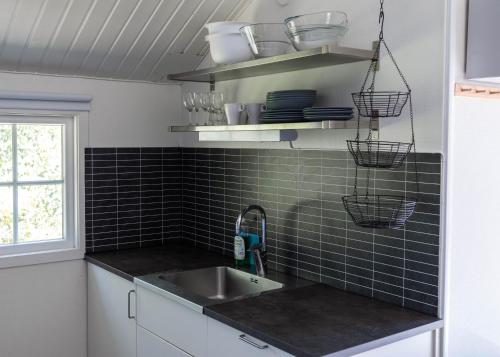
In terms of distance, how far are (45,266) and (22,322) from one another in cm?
32

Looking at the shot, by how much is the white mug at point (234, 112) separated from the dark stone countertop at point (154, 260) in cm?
78

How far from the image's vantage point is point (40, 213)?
334cm

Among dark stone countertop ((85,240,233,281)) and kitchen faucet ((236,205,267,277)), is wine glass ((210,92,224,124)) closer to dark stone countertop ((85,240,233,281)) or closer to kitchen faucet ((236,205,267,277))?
kitchen faucet ((236,205,267,277))

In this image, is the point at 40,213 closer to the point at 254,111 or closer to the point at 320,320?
the point at 254,111

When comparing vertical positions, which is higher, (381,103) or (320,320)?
(381,103)

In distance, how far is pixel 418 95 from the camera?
225 centimetres

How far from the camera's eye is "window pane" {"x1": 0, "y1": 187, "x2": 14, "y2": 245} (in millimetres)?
3209

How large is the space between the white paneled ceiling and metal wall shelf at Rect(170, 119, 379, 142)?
50 cm

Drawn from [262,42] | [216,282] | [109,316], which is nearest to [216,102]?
[262,42]

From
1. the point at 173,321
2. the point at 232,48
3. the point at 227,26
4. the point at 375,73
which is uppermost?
the point at 227,26

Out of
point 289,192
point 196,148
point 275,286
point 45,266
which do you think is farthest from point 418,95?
point 45,266

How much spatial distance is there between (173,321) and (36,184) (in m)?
1.27

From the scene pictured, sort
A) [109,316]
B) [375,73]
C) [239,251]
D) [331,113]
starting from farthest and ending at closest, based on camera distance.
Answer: [109,316]
[239,251]
[375,73]
[331,113]

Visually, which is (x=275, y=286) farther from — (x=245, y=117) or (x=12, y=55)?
(x=12, y=55)
